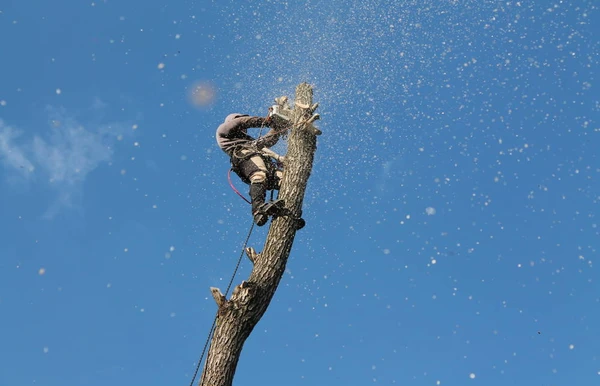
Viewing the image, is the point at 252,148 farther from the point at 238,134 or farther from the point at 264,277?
the point at 264,277

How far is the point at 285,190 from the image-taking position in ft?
16.5

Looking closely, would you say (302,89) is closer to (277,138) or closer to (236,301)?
(277,138)

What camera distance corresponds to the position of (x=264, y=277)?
4.58 metres

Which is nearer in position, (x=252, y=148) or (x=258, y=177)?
(x=258, y=177)

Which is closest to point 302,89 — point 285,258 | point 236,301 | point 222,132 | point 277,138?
point 277,138

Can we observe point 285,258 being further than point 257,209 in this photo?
No

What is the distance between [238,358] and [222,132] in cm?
248

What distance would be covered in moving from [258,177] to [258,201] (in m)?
0.34

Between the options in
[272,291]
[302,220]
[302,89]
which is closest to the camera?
[272,291]

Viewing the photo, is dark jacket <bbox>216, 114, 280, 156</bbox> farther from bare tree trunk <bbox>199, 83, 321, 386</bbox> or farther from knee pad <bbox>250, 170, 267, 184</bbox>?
bare tree trunk <bbox>199, 83, 321, 386</bbox>

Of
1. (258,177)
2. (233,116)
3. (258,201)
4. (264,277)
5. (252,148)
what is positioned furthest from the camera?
(233,116)

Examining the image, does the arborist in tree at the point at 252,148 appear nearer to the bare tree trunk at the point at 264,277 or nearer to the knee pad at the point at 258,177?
the knee pad at the point at 258,177

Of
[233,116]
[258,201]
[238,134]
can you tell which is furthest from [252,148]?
[258,201]

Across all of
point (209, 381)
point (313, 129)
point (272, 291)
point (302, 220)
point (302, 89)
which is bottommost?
point (209, 381)
